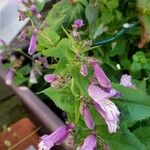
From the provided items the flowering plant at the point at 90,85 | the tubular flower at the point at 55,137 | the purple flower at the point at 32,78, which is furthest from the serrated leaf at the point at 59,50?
the purple flower at the point at 32,78

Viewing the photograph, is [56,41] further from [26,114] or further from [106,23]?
[26,114]

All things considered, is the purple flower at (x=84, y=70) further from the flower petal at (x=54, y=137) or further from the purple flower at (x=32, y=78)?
the purple flower at (x=32, y=78)

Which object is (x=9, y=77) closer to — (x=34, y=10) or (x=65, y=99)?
(x=34, y=10)

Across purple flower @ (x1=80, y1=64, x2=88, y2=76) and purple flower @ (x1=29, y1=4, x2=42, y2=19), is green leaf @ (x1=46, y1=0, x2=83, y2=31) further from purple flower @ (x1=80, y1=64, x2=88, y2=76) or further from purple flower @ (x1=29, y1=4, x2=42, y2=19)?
purple flower @ (x1=80, y1=64, x2=88, y2=76)

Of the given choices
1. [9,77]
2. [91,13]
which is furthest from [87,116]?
[9,77]

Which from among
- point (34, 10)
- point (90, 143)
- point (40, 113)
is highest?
point (34, 10)

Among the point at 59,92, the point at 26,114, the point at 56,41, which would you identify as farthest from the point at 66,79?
the point at 26,114
